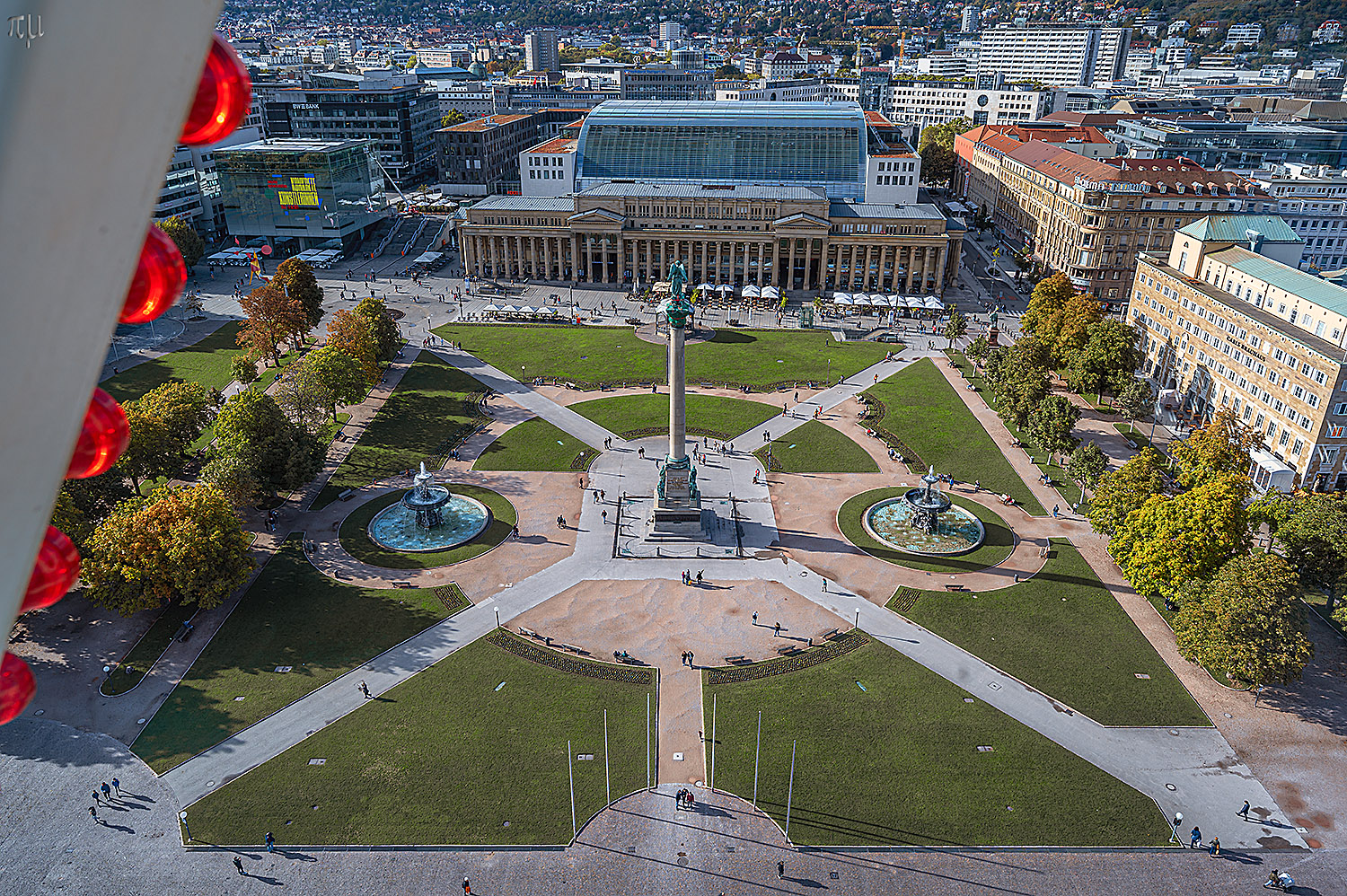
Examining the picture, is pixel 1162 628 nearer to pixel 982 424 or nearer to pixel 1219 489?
pixel 1219 489

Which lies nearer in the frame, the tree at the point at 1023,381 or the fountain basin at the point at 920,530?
the fountain basin at the point at 920,530

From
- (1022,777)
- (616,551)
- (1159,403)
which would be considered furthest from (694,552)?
(1159,403)

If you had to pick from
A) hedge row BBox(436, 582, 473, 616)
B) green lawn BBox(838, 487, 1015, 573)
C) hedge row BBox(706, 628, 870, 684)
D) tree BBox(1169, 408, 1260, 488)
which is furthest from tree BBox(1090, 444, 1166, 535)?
hedge row BBox(436, 582, 473, 616)

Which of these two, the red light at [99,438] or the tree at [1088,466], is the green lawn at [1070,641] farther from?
the red light at [99,438]

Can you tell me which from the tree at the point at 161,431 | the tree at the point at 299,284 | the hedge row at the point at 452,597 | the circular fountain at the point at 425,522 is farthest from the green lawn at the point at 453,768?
the tree at the point at 299,284

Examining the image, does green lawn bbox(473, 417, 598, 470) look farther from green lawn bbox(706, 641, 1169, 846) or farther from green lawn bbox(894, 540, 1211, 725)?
green lawn bbox(894, 540, 1211, 725)

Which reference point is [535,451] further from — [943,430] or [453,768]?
[943,430]
